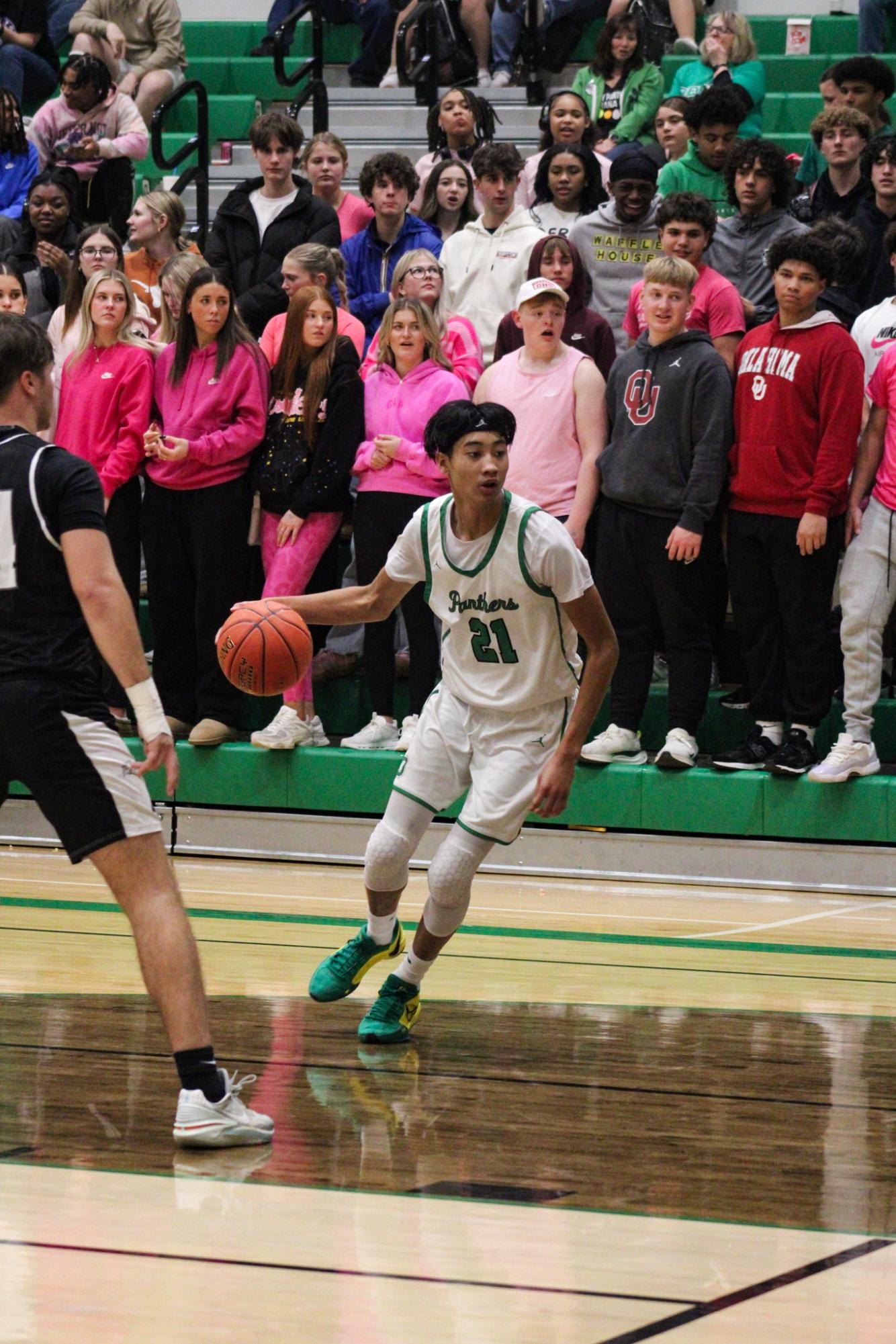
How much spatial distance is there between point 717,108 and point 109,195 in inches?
144

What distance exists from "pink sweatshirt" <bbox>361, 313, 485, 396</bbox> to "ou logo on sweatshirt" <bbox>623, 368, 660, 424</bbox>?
0.86 m

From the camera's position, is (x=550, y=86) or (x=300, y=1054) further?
(x=550, y=86)

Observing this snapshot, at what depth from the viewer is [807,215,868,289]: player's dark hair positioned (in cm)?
750

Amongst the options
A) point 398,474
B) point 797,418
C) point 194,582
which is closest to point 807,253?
point 797,418

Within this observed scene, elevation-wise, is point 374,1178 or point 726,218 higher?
point 726,218

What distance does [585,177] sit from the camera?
339 inches

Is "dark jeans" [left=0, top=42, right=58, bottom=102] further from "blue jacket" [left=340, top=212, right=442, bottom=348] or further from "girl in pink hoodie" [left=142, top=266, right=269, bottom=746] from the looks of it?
"girl in pink hoodie" [left=142, top=266, right=269, bottom=746]

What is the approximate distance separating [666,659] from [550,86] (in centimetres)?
572

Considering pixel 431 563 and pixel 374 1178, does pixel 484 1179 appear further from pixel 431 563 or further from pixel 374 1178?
pixel 431 563

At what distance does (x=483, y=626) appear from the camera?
470 cm

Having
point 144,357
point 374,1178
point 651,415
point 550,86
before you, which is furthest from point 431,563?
point 550,86

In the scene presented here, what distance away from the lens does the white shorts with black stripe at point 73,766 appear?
3.72 metres

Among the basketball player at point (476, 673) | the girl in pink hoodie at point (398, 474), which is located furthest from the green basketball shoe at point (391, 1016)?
the girl in pink hoodie at point (398, 474)

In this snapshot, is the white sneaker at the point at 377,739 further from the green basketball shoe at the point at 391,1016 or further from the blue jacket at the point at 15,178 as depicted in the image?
the blue jacket at the point at 15,178
